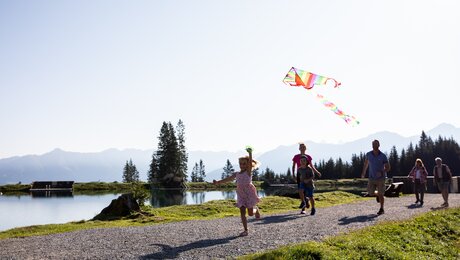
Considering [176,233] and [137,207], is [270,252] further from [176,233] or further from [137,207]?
[137,207]

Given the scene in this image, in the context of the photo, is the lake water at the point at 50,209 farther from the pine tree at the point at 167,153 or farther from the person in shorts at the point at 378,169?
the pine tree at the point at 167,153

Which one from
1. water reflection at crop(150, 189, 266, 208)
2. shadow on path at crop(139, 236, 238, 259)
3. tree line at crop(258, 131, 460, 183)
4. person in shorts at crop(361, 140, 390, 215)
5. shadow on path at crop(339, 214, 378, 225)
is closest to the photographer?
shadow on path at crop(139, 236, 238, 259)

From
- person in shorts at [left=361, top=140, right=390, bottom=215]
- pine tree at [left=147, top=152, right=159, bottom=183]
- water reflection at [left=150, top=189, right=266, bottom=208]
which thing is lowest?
water reflection at [left=150, top=189, right=266, bottom=208]

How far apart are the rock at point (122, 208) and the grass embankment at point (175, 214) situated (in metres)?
0.68

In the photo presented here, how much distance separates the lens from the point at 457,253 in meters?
15.1

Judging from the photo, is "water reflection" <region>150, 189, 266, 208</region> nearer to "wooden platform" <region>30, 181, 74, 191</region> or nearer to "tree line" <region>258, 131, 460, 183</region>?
"wooden platform" <region>30, 181, 74, 191</region>

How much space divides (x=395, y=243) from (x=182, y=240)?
7.18 metres

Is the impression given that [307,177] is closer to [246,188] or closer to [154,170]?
[246,188]

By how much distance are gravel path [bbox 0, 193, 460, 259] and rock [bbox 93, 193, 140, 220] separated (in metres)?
6.28

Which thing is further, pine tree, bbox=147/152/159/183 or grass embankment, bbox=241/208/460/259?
pine tree, bbox=147/152/159/183

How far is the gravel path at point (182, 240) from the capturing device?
10.7 m

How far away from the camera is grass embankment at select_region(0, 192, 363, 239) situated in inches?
672

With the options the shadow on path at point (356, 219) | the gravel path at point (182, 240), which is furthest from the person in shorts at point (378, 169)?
the gravel path at point (182, 240)

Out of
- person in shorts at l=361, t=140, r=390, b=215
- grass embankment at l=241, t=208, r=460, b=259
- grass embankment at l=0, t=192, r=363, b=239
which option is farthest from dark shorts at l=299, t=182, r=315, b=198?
grass embankment at l=241, t=208, r=460, b=259
